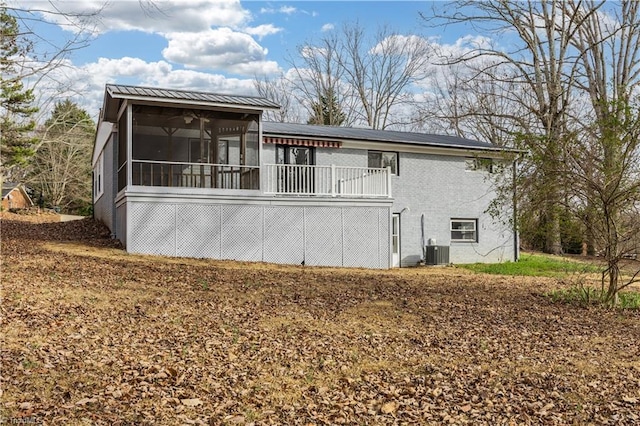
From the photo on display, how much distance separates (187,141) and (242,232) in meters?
4.83

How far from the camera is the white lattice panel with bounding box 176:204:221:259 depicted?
611 inches

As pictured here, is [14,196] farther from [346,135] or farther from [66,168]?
[346,135]

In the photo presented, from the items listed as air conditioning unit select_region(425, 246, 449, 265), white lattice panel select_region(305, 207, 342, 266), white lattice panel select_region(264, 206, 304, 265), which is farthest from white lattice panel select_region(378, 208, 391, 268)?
air conditioning unit select_region(425, 246, 449, 265)

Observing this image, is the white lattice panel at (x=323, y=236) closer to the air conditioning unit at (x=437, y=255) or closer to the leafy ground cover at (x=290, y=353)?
the air conditioning unit at (x=437, y=255)

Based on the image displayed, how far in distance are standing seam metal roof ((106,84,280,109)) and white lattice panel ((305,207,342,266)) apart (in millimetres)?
3499

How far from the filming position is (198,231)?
51.6 feet

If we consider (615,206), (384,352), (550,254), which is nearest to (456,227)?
(550,254)

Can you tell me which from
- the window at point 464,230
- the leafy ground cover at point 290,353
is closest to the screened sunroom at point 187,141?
the leafy ground cover at point 290,353

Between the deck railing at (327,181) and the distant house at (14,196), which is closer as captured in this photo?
the deck railing at (327,181)

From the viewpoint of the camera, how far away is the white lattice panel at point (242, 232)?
1602 centimetres

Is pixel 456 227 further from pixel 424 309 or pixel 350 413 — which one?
pixel 350 413

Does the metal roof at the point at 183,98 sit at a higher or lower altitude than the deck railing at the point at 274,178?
higher

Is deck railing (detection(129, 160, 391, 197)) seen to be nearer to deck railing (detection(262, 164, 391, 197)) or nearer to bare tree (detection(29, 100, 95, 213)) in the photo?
deck railing (detection(262, 164, 391, 197))

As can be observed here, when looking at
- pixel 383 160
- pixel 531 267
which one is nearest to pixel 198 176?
pixel 383 160
